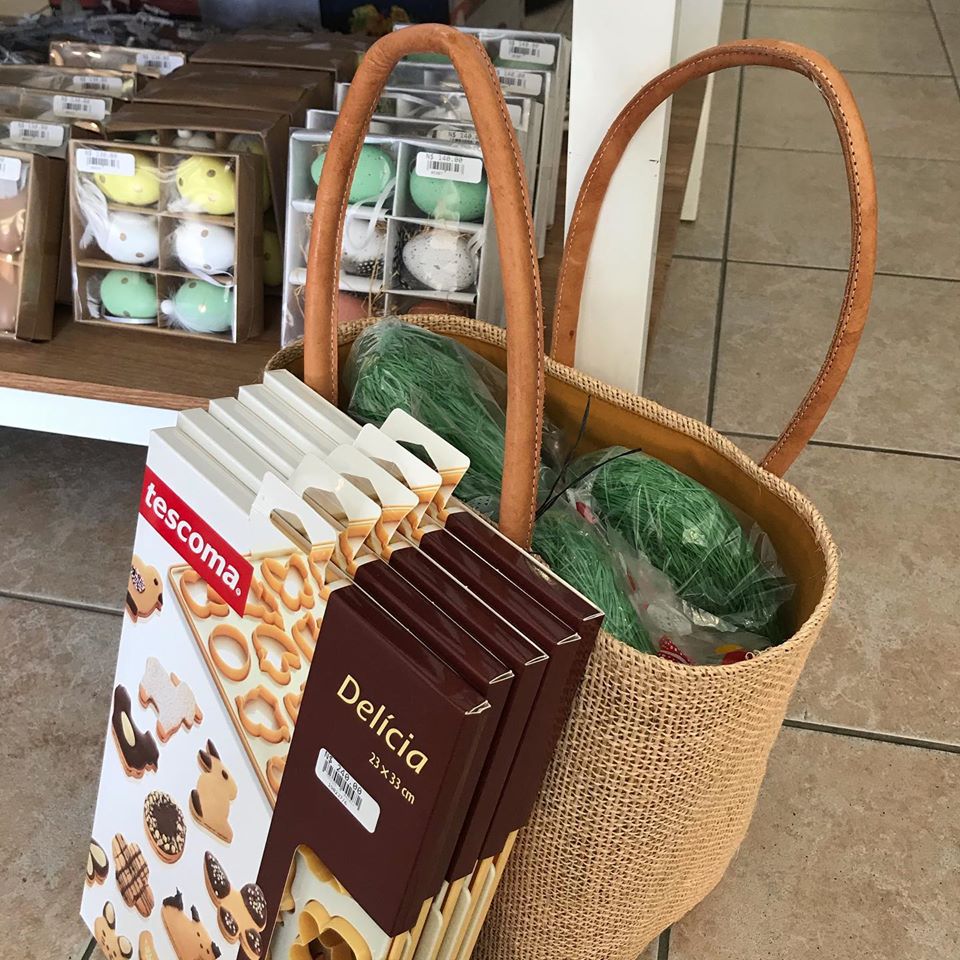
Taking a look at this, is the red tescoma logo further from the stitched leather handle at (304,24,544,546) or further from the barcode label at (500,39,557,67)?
the barcode label at (500,39,557,67)

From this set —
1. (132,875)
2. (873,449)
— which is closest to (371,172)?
(132,875)

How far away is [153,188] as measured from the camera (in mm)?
1079

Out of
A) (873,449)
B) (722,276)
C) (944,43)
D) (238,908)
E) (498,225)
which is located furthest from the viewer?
(944,43)

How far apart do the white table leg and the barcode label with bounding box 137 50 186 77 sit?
25.0 inches

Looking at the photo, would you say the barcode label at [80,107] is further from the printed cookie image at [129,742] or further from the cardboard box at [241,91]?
the printed cookie image at [129,742]

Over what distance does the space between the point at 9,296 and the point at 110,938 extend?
655 millimetres

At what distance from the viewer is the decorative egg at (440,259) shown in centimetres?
105

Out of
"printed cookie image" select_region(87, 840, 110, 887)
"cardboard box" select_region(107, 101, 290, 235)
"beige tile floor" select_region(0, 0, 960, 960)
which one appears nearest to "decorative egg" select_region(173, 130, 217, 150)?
"cardboard box" select_region(107, 101, 290, 235)

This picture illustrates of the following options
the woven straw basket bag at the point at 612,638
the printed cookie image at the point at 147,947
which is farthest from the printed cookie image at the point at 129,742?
the woven straw basket bag at the point at 612,638

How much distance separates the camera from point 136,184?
1.07 meters

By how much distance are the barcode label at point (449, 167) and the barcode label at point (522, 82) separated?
8.4 inches

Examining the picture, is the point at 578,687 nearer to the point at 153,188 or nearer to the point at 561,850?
the point at 561,850

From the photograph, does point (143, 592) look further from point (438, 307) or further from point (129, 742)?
point (438, 307)

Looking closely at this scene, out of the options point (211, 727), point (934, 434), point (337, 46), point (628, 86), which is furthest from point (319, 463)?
point (934, 434)
